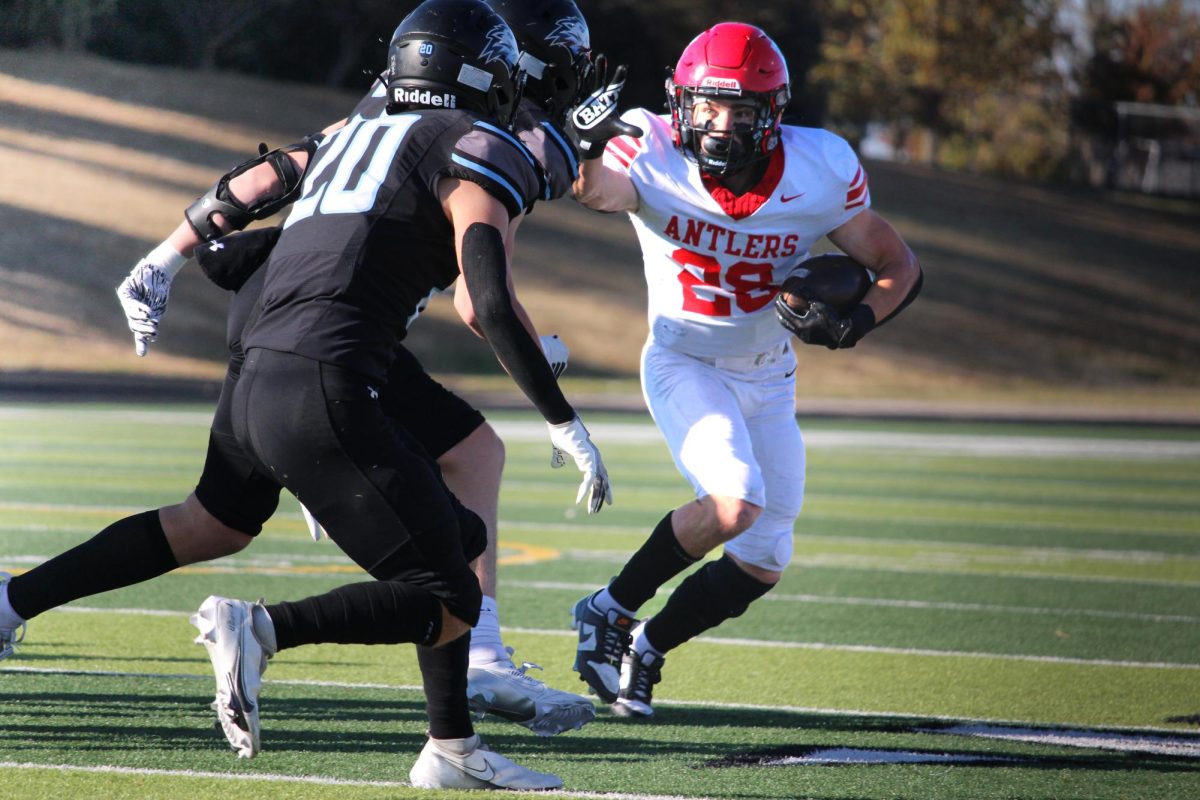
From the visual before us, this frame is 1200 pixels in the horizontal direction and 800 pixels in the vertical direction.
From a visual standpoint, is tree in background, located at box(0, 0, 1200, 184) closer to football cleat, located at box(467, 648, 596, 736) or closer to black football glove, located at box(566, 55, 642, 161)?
black football glove, located at box(566, 55, 642, 161)

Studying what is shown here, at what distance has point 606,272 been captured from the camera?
27859 mm

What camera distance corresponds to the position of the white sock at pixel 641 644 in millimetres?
4367

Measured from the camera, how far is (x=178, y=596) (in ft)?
19.9

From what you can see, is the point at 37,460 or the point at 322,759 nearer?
the point at 322,759

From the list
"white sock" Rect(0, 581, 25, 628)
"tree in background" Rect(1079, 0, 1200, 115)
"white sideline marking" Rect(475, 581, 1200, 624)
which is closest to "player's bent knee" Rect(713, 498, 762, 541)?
"white sock" Rect(0, 581, 25, 628)

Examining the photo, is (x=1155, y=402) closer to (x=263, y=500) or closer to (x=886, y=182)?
(x=886, y=182)

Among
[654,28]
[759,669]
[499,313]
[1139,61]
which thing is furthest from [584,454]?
[1139,61]

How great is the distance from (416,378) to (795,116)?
5.41 ft

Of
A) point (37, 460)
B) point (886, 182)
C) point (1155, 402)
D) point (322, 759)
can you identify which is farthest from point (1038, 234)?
point (322, 759)

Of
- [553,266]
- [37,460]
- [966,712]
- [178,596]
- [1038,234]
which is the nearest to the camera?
[966,712]

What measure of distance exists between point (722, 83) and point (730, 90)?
3 cm

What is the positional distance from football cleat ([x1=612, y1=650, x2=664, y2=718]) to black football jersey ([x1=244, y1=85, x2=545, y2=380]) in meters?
1.58

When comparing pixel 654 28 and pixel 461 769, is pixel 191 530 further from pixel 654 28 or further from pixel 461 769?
pixel 654 28

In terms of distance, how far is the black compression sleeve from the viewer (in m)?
2.98
